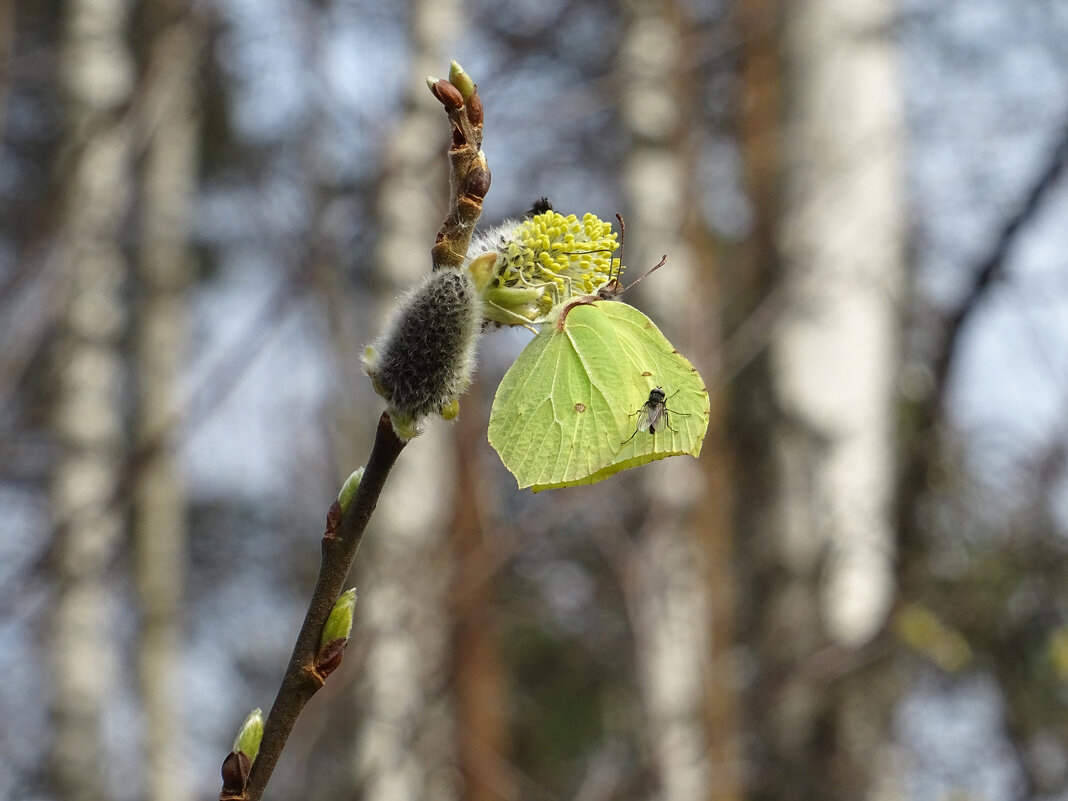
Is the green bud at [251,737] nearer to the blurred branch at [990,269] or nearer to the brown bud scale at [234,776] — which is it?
the brown bud scale at [234,776]

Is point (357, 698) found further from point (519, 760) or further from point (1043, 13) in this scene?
point (1043, 13)

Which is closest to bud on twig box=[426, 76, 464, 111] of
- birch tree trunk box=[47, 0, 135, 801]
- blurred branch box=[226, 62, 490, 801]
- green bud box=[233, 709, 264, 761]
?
blurred branch box=[226, 62, 490, 801]

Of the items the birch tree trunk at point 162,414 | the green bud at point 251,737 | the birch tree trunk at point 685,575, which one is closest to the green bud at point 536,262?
the green bud at point 251,737

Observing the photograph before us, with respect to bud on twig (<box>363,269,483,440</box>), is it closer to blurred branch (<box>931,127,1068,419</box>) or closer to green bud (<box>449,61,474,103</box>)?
green bud (<box>449,61,474,103</box>)

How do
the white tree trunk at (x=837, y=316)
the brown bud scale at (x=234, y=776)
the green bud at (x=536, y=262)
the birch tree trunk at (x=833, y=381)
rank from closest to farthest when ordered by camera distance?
1. the brown bud scale at (x=234, y=776)
2. the green bud at (x=536, y=262)
3. the birch tree trunk at (x=833, y=381)
4. the white tree trunk at (x=837, y=316)

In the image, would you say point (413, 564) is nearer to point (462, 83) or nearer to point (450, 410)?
point (450, 410)

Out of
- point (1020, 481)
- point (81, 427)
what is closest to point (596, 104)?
point (1020, 481)

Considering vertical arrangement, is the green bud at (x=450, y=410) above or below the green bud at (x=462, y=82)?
below
